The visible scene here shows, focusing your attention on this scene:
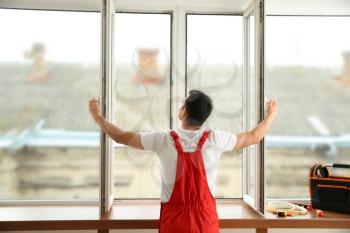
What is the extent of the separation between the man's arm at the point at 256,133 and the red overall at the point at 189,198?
26 cm

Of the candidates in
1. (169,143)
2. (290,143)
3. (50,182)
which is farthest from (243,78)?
(50,182)

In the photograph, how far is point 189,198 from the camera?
1804 millimetres

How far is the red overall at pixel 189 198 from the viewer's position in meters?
1.78

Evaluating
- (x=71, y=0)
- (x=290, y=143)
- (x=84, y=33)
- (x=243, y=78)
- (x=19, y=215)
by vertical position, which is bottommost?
(x=19, y=215)

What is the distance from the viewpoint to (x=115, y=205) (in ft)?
8.41

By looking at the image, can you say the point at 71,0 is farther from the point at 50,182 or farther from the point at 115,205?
the point at 115,205

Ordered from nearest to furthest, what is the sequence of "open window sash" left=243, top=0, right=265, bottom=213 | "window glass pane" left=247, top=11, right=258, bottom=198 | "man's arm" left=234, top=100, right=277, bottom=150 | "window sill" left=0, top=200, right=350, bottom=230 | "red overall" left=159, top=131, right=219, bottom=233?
"red overall" left=159, top=131, right=219, bottom=233
"man's arm" left=234, top=100, right=277, bottom=150
"window sill" left=0, top=200, right=350, bottom=230
"open window sash" left=243, top=0, right=265, bottom=213
"window glass pane" left=247, top=11, right=258, bottom=198

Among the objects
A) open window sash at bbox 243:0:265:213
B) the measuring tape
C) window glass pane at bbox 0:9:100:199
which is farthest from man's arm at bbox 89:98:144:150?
the measuring tape

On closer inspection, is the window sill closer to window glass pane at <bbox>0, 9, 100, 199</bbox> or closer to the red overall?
window glass pane at <bbox>0, 9, 100, 199</bbox>

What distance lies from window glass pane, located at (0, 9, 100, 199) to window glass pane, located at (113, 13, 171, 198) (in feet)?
0.64

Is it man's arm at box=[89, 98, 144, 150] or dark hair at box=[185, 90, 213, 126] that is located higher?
dark hair at box=[185, 90, 213, 126]

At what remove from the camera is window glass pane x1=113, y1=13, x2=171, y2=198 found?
2582 mm

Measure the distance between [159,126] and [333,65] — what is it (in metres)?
1.37

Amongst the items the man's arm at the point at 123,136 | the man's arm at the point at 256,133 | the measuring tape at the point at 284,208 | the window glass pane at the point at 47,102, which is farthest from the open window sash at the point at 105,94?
the measuring tape at the point at 284,208
